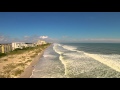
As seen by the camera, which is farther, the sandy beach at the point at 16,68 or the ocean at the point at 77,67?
the ocean at the point at 77,67

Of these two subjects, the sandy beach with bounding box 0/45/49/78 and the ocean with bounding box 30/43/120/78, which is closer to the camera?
the sandy beach with bounding box 0/45/49/78

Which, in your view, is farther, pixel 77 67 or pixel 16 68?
pixel 77 67
